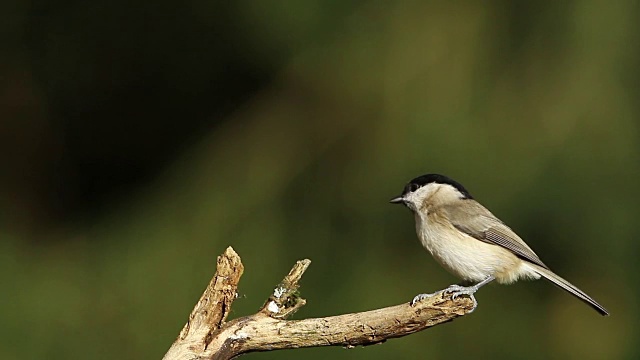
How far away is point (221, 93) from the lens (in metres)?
4.61

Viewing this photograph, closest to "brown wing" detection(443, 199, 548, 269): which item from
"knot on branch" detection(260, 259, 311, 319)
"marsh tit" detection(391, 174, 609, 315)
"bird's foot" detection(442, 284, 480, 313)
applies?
"marsh tit" detection(391, 174, 609, 315)

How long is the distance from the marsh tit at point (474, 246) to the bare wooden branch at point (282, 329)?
0.53 meters

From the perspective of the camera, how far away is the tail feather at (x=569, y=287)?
2910mm

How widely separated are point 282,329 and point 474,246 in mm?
838

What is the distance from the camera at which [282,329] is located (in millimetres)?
2369

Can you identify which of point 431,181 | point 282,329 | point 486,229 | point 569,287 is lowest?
point 569,287

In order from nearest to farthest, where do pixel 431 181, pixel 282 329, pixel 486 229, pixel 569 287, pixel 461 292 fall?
pixel 282 329 → pixel 461 292 → pixel 569 287 → pixel 486 229 → pixel 431 181

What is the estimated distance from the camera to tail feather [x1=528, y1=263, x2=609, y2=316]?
291 cm

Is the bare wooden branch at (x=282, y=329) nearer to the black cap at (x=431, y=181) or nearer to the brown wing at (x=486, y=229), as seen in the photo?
the brown wing at (x=486, y=229)

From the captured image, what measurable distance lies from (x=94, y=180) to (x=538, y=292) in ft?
7.05

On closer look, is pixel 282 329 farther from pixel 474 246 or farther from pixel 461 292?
pixel 474 246

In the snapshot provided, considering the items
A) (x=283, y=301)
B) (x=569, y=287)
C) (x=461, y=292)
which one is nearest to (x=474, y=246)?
(x=569, y=287)

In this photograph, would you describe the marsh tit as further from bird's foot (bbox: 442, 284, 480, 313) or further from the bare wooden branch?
the bare wooden branch

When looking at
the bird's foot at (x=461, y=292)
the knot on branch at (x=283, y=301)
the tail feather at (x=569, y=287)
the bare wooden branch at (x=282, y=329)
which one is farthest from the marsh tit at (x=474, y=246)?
the knot on branch at (x=283, y=301)
